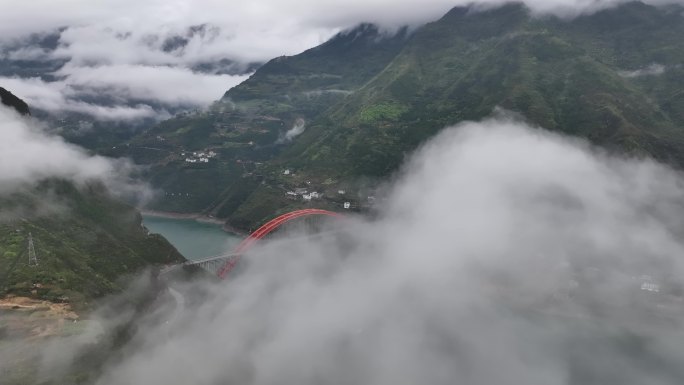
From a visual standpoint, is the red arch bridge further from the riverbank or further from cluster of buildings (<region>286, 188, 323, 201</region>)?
the riverbank

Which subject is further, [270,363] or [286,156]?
[286,156]

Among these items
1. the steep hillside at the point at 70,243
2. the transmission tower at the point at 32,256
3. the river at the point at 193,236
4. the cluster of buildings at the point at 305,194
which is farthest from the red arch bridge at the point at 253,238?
the transmission tower at the point at 32,256

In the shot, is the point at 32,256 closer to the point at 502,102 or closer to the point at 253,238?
the point at 253,238

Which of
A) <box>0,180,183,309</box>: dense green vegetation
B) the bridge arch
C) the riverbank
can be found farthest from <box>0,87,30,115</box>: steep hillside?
the riverbank

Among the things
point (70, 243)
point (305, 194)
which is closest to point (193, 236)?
point (305, 194)

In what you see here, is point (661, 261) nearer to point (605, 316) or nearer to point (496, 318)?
point (605, 316)

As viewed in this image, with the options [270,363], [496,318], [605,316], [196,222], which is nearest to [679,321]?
[605,316]

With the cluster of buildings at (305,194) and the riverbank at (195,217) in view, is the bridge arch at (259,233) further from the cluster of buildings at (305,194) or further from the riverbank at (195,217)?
the riverbank at (195,217)
